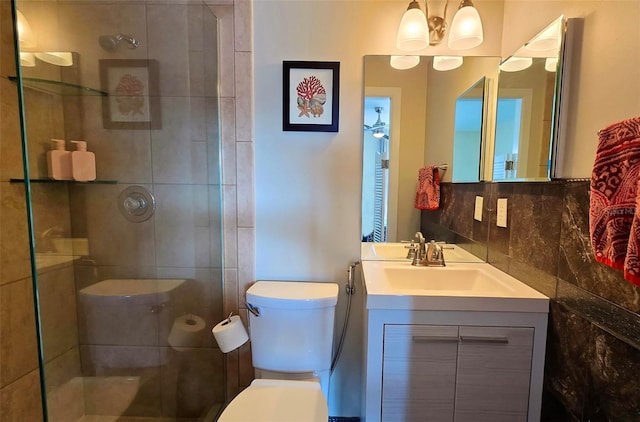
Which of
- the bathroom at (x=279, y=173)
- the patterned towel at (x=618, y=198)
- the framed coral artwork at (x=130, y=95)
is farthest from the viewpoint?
the framed coral artwork at (x=130, y=95)

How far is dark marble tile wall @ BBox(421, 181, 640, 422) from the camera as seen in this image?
85 cm

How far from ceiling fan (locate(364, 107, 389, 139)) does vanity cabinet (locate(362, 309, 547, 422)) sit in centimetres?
87

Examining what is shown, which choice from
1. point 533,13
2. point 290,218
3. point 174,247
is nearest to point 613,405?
point 290,218

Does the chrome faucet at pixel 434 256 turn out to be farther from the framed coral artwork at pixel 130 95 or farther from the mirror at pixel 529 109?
the framed coral artwork at pixel 130 95

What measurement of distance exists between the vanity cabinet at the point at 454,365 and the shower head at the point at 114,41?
149 centimetres

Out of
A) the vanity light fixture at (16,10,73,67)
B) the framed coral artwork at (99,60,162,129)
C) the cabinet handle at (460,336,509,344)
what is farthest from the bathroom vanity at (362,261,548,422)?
the vanity light fixture at (16,10,73,67)

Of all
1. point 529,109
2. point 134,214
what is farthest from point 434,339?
point 134,214

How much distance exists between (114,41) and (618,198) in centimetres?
180

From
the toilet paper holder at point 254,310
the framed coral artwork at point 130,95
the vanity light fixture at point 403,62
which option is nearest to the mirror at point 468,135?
the vanity light fixture at point 403,62

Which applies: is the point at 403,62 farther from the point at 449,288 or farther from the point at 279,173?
the point at 449,288

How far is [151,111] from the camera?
4.63 feet

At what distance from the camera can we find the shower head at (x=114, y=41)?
130cm

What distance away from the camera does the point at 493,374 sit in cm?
117

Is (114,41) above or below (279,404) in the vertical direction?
above
